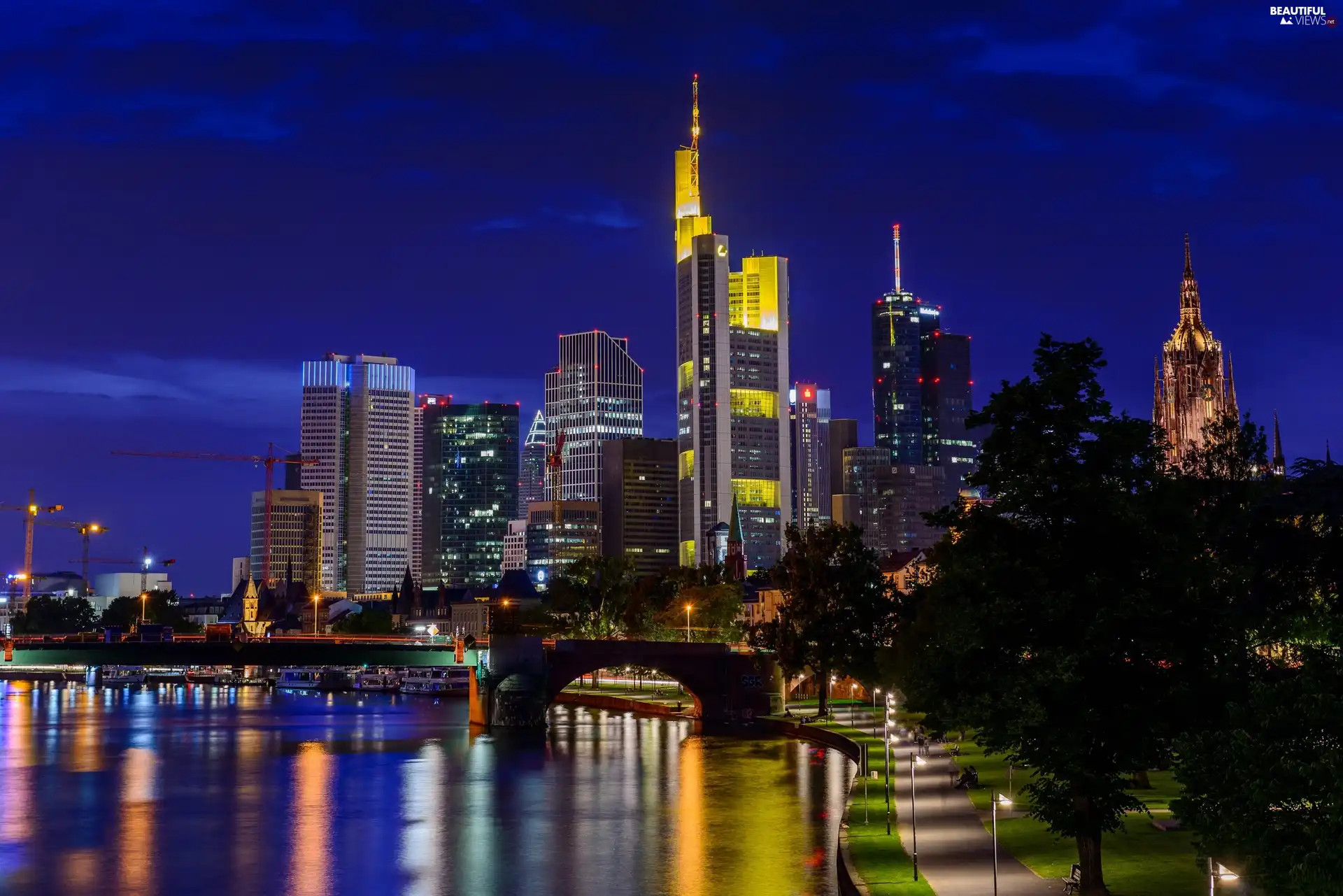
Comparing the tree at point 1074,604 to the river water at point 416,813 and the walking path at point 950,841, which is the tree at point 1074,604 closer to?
the walking path at point 950,841

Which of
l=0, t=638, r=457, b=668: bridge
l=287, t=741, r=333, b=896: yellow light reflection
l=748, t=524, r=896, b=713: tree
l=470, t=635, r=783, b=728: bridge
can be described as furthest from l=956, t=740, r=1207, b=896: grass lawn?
l=0, t=638, r=457, b=668: bridge

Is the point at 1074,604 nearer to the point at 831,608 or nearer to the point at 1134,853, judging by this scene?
the point at 1134,853

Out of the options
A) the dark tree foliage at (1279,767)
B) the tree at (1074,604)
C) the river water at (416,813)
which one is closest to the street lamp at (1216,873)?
the dark tree foliage at (1279,767)

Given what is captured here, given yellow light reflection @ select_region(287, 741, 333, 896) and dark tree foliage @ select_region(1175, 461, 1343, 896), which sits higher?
dark tree foliage @ select_region(1175, 461, 1343, 896)

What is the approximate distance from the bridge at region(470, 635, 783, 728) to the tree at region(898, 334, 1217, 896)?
101 m

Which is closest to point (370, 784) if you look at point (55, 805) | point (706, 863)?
point (55, 805)

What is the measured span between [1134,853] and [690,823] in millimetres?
32116

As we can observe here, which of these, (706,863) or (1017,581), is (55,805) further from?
(1017,581)

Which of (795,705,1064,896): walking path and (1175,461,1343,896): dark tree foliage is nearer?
(1175,461,1343,896): dark tree foliage

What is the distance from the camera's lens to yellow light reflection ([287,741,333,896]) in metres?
65.5

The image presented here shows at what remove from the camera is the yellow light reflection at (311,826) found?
65500mm

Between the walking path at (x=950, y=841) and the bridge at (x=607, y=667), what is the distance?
60.1 meters

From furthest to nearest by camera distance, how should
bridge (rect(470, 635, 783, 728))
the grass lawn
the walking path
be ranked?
1. bridge (rect(470, 635, 783, 728))
2. the walking path
3. the grass lawn

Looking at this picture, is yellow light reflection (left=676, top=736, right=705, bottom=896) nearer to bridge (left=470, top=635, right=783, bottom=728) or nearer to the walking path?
the walking path
